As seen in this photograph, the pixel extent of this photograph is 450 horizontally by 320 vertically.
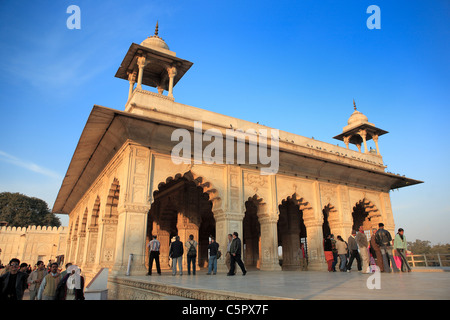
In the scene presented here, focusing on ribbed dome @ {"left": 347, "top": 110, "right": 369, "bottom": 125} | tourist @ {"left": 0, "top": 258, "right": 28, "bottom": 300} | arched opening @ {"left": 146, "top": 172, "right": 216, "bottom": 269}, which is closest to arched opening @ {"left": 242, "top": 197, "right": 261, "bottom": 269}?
arched opening @ {"left": 146, "top": 172, "right": 216, "bottom": 269}

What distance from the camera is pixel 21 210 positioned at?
48.0 m

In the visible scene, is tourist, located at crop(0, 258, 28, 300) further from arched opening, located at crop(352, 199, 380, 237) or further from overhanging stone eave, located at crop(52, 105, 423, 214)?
arched opening, located at crop(352, 199, 380, 237)

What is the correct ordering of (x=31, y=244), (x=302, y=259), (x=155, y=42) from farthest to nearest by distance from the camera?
(x=31, y=244)
(x=302, y=259)
(x=155, y=42)

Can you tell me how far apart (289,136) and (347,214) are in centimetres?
495

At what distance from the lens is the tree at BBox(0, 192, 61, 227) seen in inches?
1854

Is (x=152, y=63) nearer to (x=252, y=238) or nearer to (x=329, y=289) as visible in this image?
(x=252, y=238)

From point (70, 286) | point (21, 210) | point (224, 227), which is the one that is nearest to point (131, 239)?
point (224, 227)

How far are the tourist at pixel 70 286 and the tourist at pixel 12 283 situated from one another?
1.98 feet

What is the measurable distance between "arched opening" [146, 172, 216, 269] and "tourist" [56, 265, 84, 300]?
7917 mm

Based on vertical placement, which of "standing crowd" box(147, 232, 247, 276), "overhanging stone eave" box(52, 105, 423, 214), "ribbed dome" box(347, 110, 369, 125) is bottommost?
"standing crowd" box(147, 232, 247, 276)

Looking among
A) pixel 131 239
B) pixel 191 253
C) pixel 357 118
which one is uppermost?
pixel 357 118

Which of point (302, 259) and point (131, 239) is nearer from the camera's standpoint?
point (131, 239)

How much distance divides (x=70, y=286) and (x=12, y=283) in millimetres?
918
